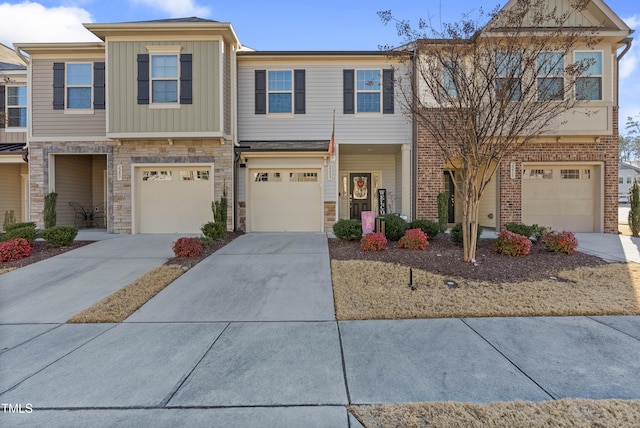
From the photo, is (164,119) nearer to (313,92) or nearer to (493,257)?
(313,92)

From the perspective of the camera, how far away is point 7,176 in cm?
1284

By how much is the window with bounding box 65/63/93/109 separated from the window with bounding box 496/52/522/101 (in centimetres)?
1204

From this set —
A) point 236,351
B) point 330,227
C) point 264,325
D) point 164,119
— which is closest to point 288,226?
point 330,227

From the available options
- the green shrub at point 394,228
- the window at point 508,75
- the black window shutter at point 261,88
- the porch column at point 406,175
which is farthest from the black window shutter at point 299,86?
the window at point 508,75

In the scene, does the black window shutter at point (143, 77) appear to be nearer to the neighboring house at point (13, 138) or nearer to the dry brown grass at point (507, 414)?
the neighboring house at point (13, 138)

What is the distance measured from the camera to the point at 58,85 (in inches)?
420

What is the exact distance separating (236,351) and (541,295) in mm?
4549

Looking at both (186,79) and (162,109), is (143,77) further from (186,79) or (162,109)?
(186,79)

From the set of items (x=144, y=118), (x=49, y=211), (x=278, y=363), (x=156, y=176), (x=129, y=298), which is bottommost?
(x=278, y=363)

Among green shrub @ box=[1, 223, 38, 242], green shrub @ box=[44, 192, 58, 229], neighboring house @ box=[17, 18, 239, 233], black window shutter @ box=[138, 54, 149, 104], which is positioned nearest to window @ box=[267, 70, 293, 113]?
neighboring house @ box=[17, 18, 239, 233]

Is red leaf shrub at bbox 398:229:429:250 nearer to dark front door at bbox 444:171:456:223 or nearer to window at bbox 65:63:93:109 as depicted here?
Answer: dark front door at bbox 444:171:456:223

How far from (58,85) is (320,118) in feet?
28.7

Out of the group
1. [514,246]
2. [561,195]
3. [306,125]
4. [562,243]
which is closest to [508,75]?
[514,246]

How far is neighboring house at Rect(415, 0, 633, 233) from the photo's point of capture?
10.1m
